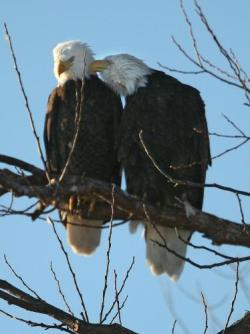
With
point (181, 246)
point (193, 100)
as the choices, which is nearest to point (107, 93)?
point (193, 100)

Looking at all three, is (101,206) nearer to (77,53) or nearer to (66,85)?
(66,85)

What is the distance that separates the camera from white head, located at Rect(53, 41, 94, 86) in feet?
20.9

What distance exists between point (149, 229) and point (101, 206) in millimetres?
1033

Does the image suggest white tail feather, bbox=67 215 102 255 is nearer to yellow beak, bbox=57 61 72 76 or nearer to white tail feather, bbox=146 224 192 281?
white tail feather, bbox=146 224 192 281

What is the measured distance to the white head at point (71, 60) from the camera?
20.9ft

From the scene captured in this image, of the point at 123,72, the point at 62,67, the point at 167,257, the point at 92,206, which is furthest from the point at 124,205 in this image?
the point at 62,67

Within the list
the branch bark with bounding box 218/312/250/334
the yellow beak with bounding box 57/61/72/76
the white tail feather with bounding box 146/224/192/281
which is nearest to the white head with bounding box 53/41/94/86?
the yellow beak with bounding box 57/61/72/76

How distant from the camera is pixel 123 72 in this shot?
6.04 metres

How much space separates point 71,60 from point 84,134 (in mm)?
767

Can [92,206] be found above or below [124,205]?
above

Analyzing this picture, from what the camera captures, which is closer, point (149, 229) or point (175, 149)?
point (175, 149)

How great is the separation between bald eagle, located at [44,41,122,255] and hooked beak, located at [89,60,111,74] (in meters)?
0.04

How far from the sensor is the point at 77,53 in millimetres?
6609

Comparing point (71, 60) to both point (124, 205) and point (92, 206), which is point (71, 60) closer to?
point (92, 206)
